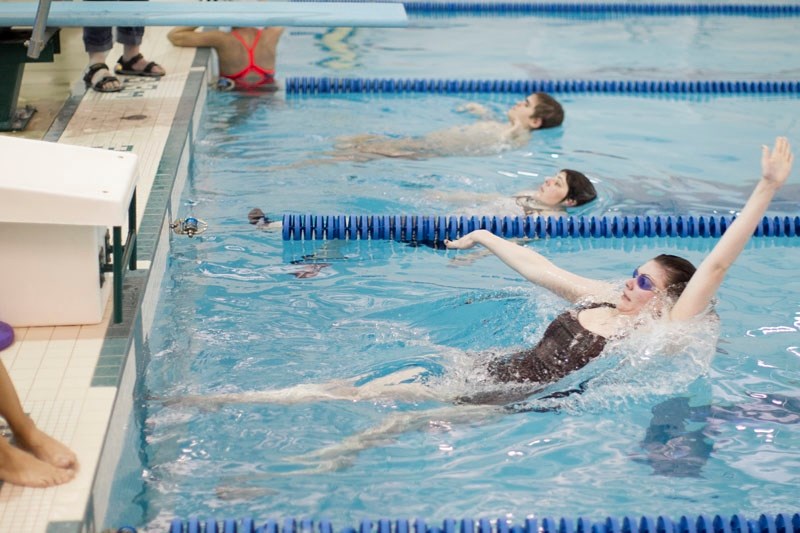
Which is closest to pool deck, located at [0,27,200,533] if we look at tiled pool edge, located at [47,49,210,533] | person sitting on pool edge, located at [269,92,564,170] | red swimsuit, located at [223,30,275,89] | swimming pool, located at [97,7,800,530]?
tiled pool edge, located at [47,49,210,533]

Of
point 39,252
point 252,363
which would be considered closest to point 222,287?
point 252,363

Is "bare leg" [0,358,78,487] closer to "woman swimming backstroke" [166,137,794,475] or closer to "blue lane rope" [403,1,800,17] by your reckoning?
"woman swimming backstroke" [166,137,794,475]

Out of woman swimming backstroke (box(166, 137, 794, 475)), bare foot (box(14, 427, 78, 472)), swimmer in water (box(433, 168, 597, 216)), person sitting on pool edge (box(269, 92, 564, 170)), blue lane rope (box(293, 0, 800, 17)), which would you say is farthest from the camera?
blue lane rope (box(293, 0, 800, 17))

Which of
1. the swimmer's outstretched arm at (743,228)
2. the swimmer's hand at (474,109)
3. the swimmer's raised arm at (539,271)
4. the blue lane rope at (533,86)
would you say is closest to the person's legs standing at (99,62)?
the blue lane rope at (533,86)

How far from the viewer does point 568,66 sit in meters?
8.76

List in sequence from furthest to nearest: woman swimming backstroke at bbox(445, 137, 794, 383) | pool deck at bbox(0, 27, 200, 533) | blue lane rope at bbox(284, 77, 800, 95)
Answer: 1. blue lane rope at bbox(284, 77, 800, 95)
2. woman swimming backstroke at bbox(445, 137, 794, 383)
3. pool deck at bbox(0, 27, 200, 533)

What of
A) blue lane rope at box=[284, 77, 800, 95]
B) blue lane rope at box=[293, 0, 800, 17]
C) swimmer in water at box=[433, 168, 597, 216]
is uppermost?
swimmer in water at box=[433, 168, 597, 216]

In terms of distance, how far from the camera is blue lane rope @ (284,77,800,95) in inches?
302

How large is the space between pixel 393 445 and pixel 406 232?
72.6 inches

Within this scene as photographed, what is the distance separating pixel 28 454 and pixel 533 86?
19.4ft

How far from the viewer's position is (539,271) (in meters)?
3.81

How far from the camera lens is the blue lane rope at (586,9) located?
10.9 m

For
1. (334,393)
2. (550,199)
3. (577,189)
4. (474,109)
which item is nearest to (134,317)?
(334,393)

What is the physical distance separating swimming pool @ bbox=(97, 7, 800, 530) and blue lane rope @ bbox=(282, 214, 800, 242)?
6cm
